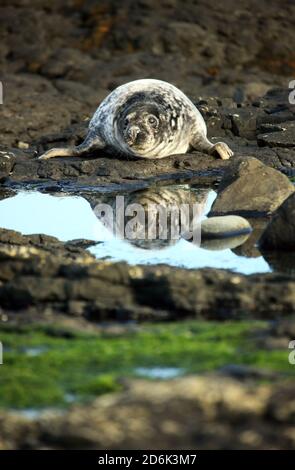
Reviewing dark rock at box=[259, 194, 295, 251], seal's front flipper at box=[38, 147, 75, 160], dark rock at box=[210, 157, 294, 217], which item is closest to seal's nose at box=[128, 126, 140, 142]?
seal's front flipper at box=[38, 147, 75, 160]

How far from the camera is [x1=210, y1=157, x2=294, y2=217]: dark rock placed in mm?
11031

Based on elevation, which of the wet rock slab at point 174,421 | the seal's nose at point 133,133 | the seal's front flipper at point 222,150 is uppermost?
the seal's front flipper at point 222,150

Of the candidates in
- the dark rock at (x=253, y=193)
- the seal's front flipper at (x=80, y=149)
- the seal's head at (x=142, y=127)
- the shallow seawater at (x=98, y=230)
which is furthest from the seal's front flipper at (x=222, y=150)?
the dark rock at (x=253, y=193)

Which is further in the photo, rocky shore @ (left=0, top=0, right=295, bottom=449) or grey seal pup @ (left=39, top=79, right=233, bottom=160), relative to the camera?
grey seal pup @ (left=39, top=79, right=233, bottom=160)

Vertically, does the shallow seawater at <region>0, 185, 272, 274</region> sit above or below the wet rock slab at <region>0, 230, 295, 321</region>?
above

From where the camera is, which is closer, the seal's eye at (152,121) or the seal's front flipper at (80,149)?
the seal's eye at (152,121)

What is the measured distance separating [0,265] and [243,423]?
125 inches

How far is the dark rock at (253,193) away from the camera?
11.0 metres

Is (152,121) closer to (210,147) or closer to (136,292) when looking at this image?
(210,147)

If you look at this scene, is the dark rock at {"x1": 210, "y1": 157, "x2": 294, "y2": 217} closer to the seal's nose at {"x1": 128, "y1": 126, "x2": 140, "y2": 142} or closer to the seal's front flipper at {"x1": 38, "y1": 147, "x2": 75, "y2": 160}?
the seal's nose at {"x1": 128, "y1": 126, "x2": 140, "y2": 142}

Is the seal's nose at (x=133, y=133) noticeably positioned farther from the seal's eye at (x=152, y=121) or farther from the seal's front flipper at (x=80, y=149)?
the seal's front flipper at (x=80, y=149)

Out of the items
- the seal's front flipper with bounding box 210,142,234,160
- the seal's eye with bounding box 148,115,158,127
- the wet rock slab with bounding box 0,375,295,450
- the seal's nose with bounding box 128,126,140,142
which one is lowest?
the wet rock slab with bounding box 0,375,295,450

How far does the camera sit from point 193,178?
44.0 feet

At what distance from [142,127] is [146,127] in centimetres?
5
